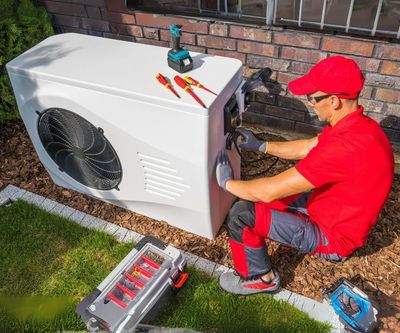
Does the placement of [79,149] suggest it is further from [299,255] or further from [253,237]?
[299,255]

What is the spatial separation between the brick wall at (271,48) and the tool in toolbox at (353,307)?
1275 millimetres

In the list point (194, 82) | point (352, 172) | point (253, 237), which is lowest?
point (253, 237)

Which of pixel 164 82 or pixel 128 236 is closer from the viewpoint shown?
pixel 164 82

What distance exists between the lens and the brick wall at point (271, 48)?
257 cm

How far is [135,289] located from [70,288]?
0.49 m

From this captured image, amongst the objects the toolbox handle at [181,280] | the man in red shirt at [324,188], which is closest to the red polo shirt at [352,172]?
the man in red shirt at [324,188]

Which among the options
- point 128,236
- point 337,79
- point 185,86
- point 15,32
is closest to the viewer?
point 337,79

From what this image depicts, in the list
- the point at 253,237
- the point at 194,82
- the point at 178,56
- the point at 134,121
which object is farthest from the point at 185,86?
the point at 253,237

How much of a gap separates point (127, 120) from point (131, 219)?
882mm

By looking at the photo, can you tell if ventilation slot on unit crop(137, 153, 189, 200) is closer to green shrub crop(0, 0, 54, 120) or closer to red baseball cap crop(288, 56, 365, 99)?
red baseball cap crop(288, 56, 365, 99)

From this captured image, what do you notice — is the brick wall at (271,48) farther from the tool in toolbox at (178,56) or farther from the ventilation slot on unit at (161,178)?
the ventilation slot on unit at (161,178)

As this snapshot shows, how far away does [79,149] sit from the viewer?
2375 millimetres

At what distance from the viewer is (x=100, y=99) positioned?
203 cm

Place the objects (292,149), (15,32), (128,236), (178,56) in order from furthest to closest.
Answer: (15,32), (128,236), (292,149), (178,56)
